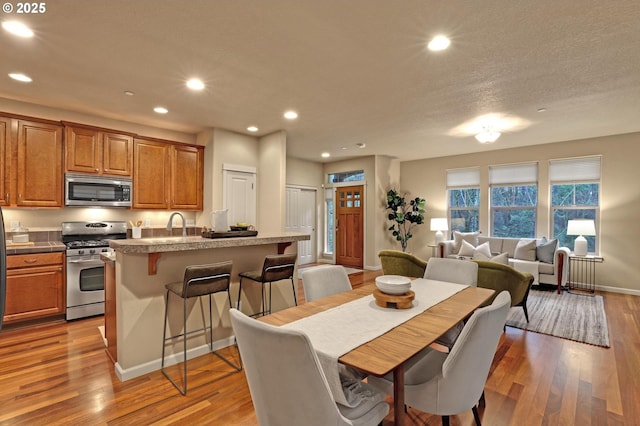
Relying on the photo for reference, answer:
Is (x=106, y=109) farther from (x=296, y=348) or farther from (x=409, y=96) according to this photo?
(x=296, y=348)

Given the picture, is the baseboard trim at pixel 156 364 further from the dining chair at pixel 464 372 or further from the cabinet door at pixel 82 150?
the cabinet door at pixel 82 150

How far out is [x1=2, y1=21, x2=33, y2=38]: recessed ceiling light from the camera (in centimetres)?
222

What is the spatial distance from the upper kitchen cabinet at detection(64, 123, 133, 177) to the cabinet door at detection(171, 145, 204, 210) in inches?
23.9

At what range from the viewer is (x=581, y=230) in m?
5.07

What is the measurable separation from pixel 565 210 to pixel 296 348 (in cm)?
648

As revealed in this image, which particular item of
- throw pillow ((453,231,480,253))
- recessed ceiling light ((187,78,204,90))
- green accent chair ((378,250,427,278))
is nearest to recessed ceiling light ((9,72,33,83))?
recessed ceiling light ((187,78,204,90))

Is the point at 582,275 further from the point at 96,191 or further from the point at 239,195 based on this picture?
the point at 96,191

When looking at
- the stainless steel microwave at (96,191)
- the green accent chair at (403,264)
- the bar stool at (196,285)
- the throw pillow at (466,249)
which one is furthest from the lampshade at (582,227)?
the stainless steel microwave at (96,191)

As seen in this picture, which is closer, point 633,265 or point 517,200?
point 633,265

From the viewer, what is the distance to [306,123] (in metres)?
4.64

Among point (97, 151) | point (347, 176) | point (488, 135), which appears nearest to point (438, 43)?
point (488, 135)

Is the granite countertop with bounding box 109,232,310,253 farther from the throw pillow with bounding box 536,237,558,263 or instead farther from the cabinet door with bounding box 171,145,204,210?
the throw pillow with bounding box 536,237,558,263

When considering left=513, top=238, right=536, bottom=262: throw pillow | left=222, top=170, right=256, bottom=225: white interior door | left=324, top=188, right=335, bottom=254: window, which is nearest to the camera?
left=222, top=170, right=256, bottom=225: white interior door

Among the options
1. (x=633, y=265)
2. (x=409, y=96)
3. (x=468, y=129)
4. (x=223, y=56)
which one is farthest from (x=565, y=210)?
(x=223, y=56)
